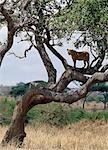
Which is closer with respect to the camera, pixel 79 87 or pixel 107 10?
pixel 107 10

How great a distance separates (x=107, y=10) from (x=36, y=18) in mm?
4366

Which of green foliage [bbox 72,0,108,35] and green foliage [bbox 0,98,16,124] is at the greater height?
green foliage [bbox 72,0,108,35]

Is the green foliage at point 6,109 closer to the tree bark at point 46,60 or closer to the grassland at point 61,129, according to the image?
the grassland at point 61,129

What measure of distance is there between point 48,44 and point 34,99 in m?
2.30

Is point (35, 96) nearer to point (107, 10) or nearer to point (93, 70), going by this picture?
point (93, 70)

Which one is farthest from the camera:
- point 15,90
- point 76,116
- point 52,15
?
point 15,90

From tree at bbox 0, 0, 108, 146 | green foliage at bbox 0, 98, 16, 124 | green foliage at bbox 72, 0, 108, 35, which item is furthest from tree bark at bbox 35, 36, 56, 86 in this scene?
green foliage at bbox 0, 98, 16, 124

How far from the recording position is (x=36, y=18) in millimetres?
20609

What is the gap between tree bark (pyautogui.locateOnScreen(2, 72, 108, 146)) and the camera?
766 inches

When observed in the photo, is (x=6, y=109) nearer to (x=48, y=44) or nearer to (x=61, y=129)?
(x=61, y=129)

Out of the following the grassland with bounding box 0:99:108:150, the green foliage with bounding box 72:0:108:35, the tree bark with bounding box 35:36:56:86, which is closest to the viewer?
the green foliage with bounding box 72:0:108:35

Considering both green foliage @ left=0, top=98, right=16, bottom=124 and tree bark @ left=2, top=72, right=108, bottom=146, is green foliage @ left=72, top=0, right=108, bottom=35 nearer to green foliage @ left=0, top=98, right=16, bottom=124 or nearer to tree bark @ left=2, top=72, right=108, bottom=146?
tree bark @ left=2, top=72, right=108, bottom=146

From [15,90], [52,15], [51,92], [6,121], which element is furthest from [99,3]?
[15,90]

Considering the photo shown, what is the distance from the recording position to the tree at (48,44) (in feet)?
62.1
